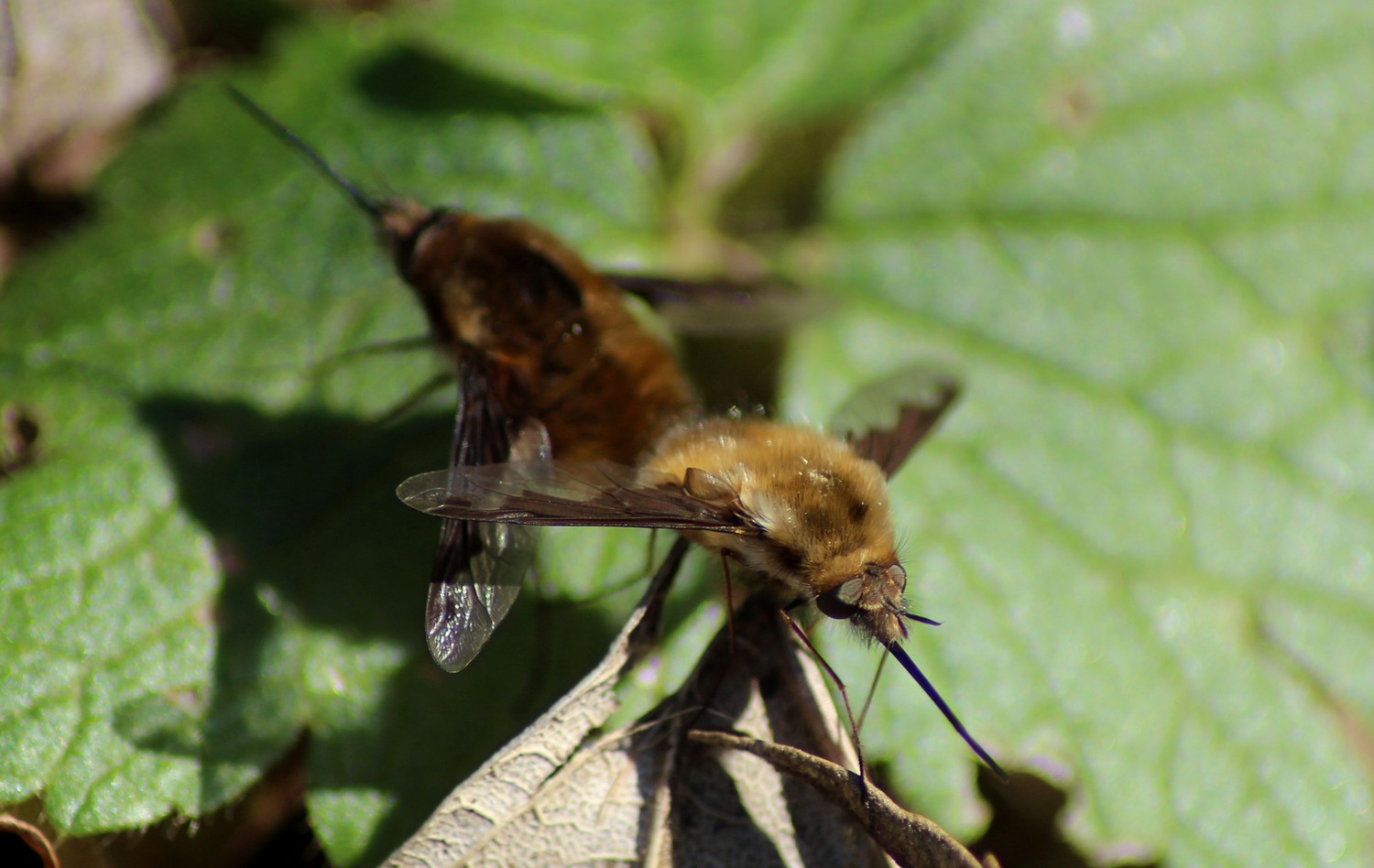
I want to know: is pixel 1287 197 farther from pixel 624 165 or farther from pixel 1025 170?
pixel 624 165

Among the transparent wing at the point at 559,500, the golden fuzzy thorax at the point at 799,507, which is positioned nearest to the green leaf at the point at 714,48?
the golden fuzzy thorax at the point at 799,507

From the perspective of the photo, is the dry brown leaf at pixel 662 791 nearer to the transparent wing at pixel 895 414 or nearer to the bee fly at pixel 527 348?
the bee fly at pixel 527 348

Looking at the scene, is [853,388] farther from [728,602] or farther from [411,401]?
[411,401]

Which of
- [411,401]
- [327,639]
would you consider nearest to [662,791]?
[327,639]

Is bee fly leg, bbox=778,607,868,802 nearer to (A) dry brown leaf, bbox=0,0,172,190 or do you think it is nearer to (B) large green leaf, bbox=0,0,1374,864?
(B) large green leaf, bbox=0,0,1374,864

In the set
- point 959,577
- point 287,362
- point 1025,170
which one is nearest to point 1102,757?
point 959,577

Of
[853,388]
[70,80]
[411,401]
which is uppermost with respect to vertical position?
→ [853,388]

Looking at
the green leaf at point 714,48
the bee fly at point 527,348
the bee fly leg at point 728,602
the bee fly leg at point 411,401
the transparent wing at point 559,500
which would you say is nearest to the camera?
the transparent wing at point 559,500
